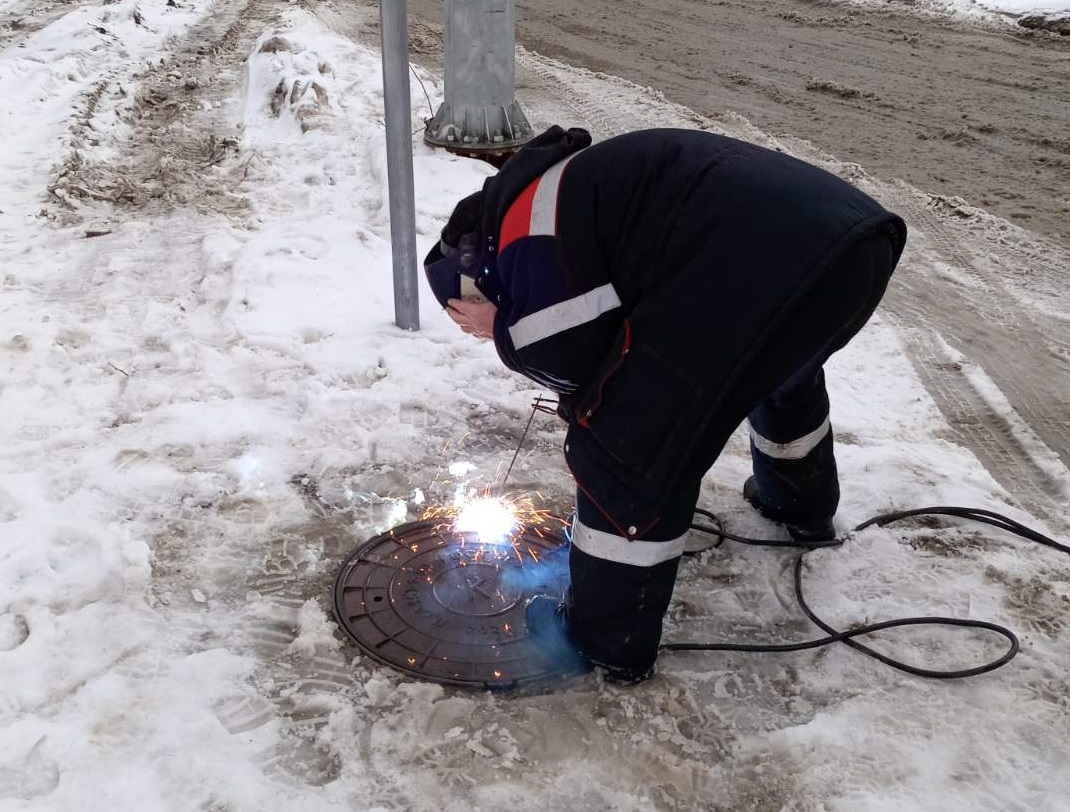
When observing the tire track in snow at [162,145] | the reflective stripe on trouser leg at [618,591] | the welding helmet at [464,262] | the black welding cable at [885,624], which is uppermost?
the welding helmet at [464,262]

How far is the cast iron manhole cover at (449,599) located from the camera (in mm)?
2648

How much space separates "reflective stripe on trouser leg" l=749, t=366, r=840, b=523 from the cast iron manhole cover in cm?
77

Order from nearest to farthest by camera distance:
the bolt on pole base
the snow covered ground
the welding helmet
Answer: the snow covered ground
the welding helmet
the bolt on pole base

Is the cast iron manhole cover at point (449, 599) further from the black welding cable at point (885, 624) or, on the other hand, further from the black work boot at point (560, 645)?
the black welding cable at point (885, 624)

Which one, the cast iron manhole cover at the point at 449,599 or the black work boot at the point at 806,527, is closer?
the cast iron manhole cover at the point at 449,599

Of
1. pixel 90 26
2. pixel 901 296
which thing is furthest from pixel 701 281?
pixel 90 26

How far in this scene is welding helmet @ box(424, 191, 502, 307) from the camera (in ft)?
7.91

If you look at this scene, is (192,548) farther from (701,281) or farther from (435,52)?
(435,52)

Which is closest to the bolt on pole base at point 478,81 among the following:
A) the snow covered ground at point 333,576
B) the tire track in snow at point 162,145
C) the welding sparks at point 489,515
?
the snow covered ground at point 333,576

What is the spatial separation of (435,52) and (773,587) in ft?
29.8

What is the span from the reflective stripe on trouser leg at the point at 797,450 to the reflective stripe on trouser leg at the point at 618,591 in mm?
744

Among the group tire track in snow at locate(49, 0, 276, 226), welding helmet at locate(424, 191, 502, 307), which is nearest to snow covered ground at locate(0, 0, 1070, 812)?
tire track in snow at locate(49, 0, 276, 226)

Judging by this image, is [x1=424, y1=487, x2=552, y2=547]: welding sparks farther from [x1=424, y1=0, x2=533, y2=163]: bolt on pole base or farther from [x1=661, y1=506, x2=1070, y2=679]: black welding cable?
[x1=424, y1=0, x2=533, y2=163]: bolt on pole base

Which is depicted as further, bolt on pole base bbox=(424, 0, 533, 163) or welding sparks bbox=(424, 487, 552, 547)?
bolt on pole base bbox=(424, 0, 533, 163)
